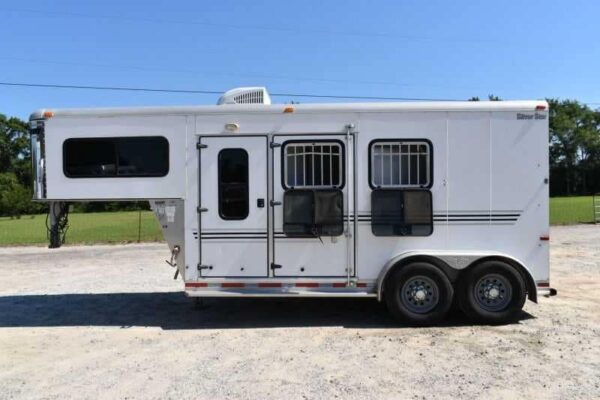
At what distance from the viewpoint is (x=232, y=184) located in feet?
22.6

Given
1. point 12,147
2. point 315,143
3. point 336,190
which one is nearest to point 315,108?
point 315,143

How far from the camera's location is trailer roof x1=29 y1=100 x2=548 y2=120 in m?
6.73

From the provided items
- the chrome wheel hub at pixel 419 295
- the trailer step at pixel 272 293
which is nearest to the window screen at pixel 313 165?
the trailer step at pixel 272 293

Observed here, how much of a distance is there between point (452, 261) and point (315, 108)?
2596 mm

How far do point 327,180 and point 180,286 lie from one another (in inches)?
178

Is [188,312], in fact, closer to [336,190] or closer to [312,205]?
[312,205]

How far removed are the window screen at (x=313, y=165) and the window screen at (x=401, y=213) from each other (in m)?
0.56

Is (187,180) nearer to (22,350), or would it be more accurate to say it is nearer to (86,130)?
(86,130)

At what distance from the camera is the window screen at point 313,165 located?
22.3 ft

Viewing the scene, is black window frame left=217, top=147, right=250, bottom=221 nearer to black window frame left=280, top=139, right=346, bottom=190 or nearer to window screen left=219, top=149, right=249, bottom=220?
window screen left=219, top=149, right=249, bottom=220

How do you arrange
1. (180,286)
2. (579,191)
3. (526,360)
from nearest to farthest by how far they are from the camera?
(526,360)
(180,286)
(579,191)

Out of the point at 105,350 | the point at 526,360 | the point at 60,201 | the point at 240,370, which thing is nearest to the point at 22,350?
the point at 105,350

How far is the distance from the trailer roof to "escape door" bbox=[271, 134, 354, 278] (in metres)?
0.37

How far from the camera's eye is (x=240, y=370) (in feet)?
17.2
